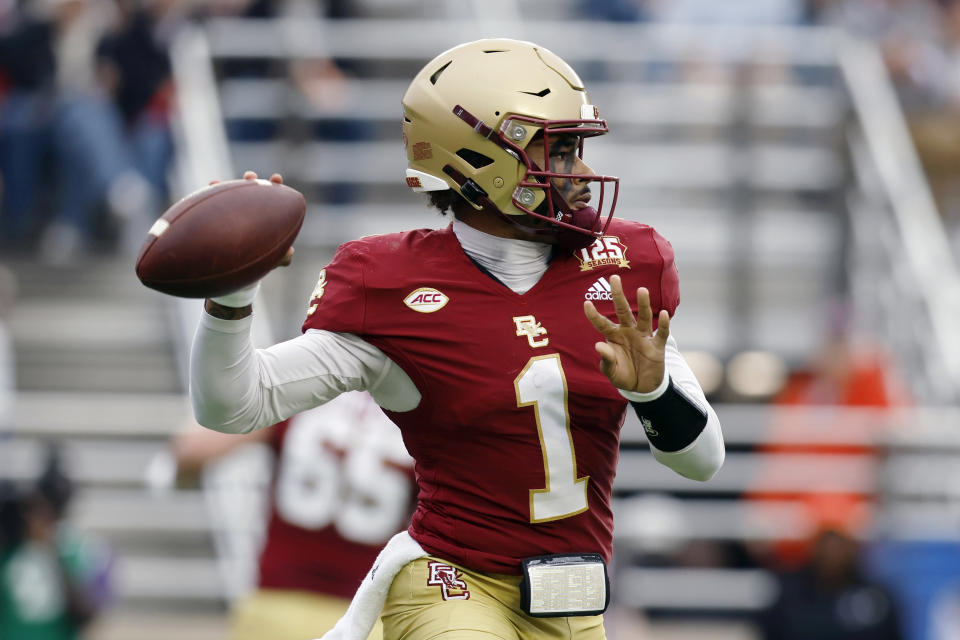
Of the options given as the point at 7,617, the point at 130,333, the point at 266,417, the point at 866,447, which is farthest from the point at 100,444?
the point at 266,417

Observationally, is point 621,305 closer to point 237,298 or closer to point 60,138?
point 237,298

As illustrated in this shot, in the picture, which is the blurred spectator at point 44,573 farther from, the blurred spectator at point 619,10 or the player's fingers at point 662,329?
the player's fingers at point 662,329

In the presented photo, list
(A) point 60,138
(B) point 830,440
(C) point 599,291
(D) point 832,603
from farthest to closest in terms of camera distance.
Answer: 1. (A) point 60,138
2. (B) point 830,440
3. (D) point 832,603
4. (C) point 599,291

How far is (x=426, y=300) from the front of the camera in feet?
11.5

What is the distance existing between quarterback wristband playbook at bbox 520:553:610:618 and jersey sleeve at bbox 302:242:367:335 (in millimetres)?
607

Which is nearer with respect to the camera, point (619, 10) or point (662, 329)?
point (662, 329)

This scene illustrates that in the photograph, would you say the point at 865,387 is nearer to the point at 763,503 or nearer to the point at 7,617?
the point at 763,503

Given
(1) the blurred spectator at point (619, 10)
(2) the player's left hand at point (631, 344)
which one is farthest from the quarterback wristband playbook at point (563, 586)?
(1) the blurred spectator at point (619, 10)

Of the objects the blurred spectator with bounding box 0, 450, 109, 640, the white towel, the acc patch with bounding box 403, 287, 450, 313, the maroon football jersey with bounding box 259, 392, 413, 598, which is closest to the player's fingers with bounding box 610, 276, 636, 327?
the acc patch with bounding box 403, 287, 450, 313

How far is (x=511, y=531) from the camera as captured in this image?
3451 mm

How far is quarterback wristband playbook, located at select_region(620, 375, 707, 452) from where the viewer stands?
11.1ft

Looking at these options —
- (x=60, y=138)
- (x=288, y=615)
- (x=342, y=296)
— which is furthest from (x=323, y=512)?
(x=60, y=138)

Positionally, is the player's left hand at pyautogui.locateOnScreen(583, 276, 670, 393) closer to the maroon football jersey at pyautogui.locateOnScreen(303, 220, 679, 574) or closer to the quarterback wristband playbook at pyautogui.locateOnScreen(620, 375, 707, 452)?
the quarterback wristband playbook at pyautogui.locateOnScreen(620, 375, 707, 452)

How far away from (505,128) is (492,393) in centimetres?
57
